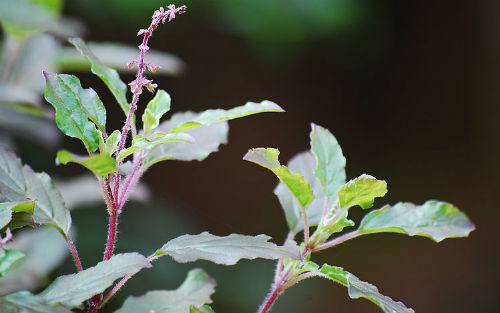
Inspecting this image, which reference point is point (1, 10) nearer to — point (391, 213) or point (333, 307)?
point (391, 213)

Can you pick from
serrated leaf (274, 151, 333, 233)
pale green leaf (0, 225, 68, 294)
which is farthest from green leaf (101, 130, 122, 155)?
pale green leaf (0, 225, 68, 294)

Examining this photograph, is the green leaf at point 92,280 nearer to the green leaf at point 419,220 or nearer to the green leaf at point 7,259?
the green leaf at point 7,259

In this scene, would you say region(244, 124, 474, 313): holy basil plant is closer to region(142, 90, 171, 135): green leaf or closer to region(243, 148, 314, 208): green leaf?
region(243, 148, 314, 208): green leaf

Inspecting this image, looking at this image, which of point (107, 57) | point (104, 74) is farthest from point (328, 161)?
point (107, 57)

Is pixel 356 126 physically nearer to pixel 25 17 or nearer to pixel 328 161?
pixel 25 17

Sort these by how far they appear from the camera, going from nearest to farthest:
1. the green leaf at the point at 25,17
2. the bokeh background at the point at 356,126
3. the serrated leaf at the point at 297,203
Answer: the serrated leaf at the point at 297,203, the green leaf at the point at 25,17, the bokeh background at the point at 356,126

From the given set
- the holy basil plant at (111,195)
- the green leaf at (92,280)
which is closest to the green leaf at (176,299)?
the holy basil plant at (111,195)

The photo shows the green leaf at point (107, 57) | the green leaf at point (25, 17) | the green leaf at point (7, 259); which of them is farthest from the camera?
the green leaf at point (107, 57)
